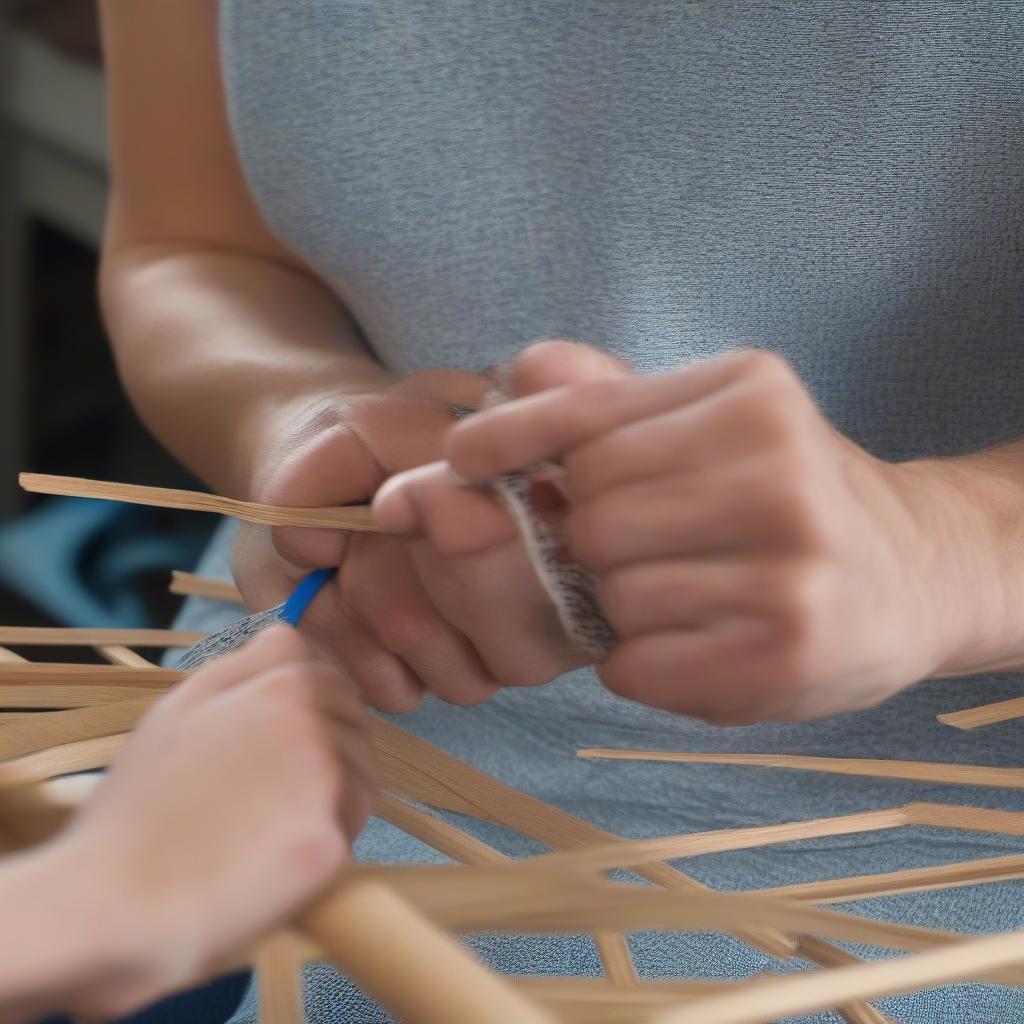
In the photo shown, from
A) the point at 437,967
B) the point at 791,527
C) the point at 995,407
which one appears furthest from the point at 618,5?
the point at 437,967

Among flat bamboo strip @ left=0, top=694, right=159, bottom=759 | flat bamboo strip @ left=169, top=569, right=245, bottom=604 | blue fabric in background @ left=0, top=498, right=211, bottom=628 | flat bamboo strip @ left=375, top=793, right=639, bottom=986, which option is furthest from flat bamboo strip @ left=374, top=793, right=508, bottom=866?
blue fabric in background @ left=0, top=498, right=211, bottom=628

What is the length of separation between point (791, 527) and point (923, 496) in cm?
10

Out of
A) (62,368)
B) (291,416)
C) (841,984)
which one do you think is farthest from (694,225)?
(62,368)

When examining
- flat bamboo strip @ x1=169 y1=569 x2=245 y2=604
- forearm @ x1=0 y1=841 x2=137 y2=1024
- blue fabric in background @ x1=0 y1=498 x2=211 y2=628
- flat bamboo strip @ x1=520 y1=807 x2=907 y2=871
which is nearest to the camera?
forearm @ x1=0 y1=841 x2=137 y2=1024

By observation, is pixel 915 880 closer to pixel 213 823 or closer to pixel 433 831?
pixel 433 831

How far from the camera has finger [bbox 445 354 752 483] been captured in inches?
13.8

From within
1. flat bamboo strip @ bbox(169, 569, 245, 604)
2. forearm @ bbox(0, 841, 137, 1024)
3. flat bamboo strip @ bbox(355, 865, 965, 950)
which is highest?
forearm @ bbox(0, 841, 137, 1024)

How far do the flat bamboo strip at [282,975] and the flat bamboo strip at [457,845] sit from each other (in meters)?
0.12

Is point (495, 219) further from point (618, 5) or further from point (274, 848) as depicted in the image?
point (274, 848)

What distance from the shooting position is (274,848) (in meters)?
0.29

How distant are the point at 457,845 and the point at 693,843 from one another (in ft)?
0.29

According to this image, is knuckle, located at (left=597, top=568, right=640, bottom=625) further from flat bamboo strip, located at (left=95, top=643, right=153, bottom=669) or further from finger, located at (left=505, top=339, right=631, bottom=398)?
flat bamboo strip, located at (left=95, top=643, right=153, bottom=669)

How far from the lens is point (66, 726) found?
446mm

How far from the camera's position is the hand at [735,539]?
32cm
